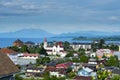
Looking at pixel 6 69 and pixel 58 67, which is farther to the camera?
pixel 58 67

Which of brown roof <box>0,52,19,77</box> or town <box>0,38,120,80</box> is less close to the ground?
brown roof <box>0,52,19,77</box>

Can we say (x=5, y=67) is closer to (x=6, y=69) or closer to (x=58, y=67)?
(x=6, y=69)

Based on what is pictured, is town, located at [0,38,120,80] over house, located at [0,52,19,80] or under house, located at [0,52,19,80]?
under

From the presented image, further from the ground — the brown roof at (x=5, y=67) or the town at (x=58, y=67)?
the brown roof at (x=5, y=67)

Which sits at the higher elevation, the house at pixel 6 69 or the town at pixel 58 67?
the house at pixel 6 69

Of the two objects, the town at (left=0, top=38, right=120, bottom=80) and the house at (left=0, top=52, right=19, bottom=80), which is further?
the town at (left=0, top=38, right=120, bottom=80)

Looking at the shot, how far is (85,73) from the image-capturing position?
104 feet

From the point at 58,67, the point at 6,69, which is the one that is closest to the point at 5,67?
the point at 6,69

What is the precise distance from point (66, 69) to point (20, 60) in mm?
16415

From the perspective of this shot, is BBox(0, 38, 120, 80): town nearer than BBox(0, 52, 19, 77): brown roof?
No

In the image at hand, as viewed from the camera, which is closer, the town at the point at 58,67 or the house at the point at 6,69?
the house at the point at 6,69

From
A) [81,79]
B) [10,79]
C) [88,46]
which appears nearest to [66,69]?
[81,79]

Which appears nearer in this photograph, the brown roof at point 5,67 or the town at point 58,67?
the brown roof at point 5,67

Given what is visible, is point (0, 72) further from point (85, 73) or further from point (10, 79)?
point (85, 73)
